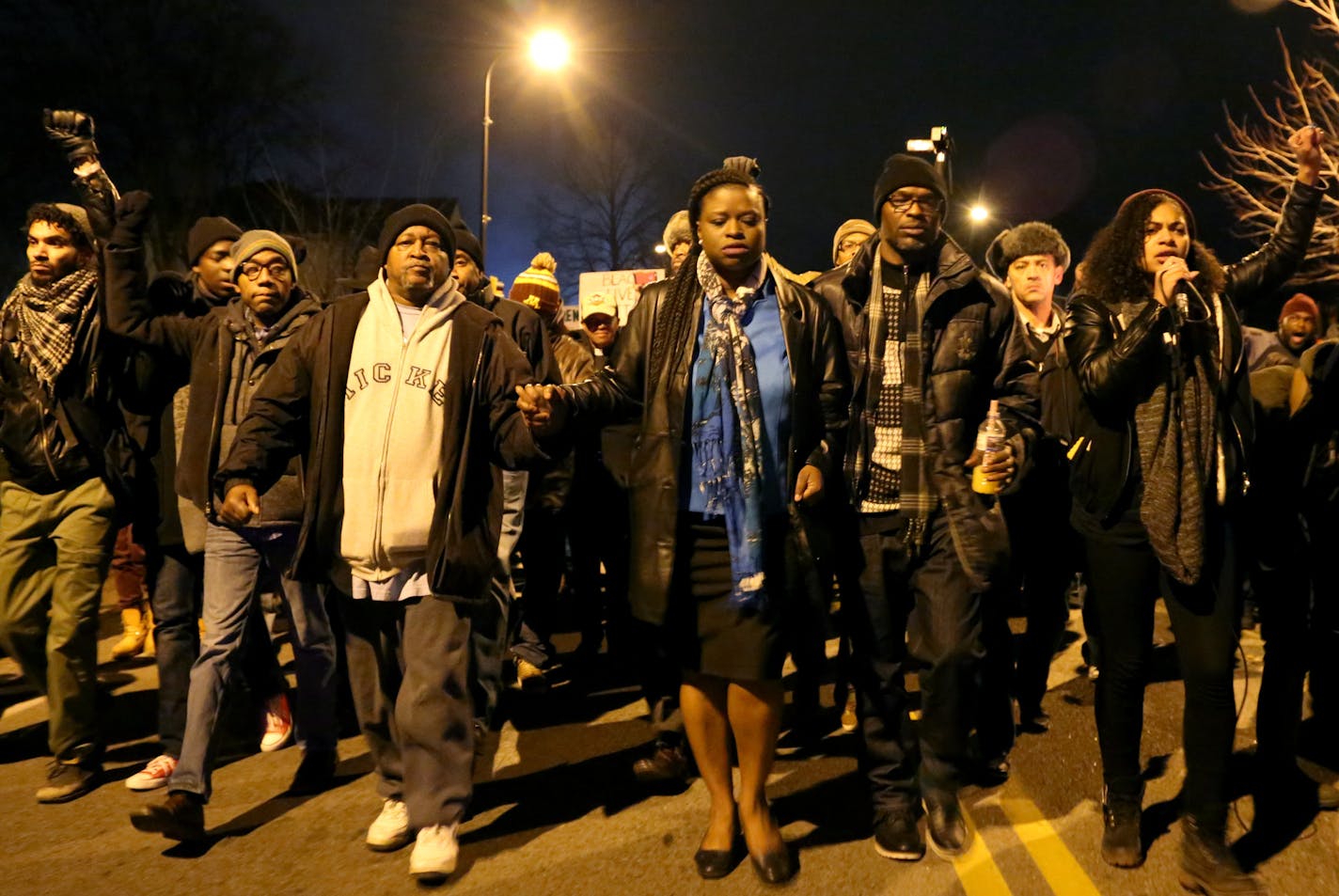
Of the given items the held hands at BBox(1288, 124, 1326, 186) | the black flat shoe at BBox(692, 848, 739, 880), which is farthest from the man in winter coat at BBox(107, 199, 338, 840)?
the held hands at BBox(1288, 124, 1326, 186)

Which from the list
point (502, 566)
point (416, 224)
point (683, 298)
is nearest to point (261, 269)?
point (416, 224)

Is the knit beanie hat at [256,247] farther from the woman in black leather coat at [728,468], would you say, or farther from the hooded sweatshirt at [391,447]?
the woman in black leather coat at [728,468]

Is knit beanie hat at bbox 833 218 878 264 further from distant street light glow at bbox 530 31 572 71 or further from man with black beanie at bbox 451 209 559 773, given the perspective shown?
distant street light glow at bbox 530 31 572 71

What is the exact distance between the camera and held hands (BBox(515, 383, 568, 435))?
137 inches

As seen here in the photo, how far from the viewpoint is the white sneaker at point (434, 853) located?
359cm

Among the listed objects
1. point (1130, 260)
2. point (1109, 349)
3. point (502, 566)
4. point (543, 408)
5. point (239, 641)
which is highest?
point (1130, 260)

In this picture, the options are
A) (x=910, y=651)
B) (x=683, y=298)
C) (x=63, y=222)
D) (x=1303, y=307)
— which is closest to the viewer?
(x=683, y=298)

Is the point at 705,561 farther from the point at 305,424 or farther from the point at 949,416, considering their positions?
the point at 305,424

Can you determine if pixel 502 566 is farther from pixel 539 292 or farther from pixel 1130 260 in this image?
pixel 1130 260

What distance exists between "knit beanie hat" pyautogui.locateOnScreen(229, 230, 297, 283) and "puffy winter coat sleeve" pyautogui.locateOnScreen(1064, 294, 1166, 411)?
3.31m

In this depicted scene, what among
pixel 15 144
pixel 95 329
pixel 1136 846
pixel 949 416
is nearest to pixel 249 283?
pixel 95 329

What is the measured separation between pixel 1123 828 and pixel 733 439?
6.36ft

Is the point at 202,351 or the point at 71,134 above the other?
the point at 71,134

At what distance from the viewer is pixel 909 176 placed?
12.5 feet
